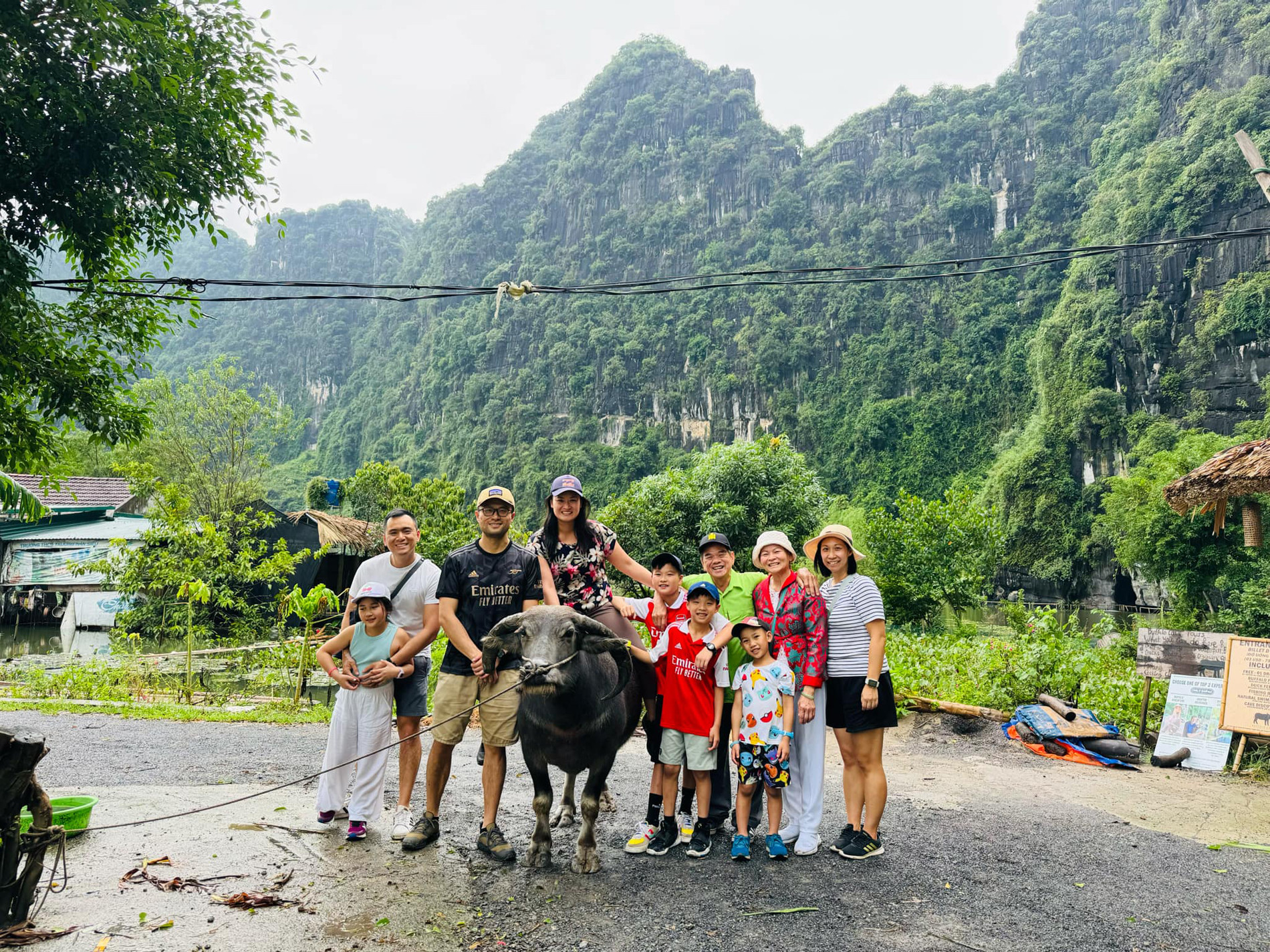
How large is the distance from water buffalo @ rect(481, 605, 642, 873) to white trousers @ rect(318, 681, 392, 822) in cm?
87

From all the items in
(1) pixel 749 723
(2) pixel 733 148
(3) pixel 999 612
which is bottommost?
(3) pixel 999 612

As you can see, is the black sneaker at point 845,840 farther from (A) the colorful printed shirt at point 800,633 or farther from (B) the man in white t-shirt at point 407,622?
(B) the man in white t-shirt at point 407,622

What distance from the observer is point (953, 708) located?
8156mm

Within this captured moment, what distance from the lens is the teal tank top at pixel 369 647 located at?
435cm

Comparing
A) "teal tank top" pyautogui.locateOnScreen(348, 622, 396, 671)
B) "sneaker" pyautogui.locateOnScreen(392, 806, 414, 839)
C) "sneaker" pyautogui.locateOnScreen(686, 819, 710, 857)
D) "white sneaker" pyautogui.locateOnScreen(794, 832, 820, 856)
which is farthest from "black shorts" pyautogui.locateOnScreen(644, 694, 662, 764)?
"teal tank top" pyautogui.locateOnScreen(348, 622, 396, 671)

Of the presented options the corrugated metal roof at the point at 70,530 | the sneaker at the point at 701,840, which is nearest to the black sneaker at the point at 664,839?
the sneaker at the point at 701,840

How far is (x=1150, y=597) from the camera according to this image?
114 ft

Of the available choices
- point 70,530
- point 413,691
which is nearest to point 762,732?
point 413,691

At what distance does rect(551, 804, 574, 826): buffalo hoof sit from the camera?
446cm

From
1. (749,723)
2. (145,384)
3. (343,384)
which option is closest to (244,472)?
(145,384)

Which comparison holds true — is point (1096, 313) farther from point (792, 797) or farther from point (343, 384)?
point (343, 384)

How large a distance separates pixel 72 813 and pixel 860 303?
6839 centimetres

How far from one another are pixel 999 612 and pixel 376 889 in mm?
35969

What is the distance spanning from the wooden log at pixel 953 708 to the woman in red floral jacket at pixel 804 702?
4.74m
